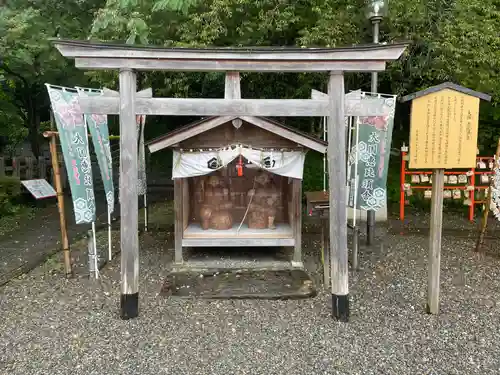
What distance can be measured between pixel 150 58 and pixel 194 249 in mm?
4377

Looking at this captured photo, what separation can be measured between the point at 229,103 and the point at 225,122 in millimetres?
1836

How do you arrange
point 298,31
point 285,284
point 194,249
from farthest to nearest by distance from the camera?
point 298,31 → point 194,249 → point 285,284

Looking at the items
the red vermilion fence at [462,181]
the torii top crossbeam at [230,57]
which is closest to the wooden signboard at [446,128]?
the torii top crossbeam at [230,57]

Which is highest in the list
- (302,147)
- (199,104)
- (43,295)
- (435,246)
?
(199,104)

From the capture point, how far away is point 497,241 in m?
9.02

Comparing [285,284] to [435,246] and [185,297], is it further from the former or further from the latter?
[435,246]

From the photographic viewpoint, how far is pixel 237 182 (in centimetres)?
851

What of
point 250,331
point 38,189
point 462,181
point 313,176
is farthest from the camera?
point 313,176

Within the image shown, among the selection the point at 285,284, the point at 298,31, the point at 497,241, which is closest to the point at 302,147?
the point at 285,284

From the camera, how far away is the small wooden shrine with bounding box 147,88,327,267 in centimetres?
685

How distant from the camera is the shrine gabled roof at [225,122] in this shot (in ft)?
21.9

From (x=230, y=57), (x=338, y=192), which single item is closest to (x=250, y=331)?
(x=338, y=192)

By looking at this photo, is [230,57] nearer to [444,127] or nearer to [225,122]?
[225,122]

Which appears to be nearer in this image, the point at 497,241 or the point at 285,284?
the point at 285,284
